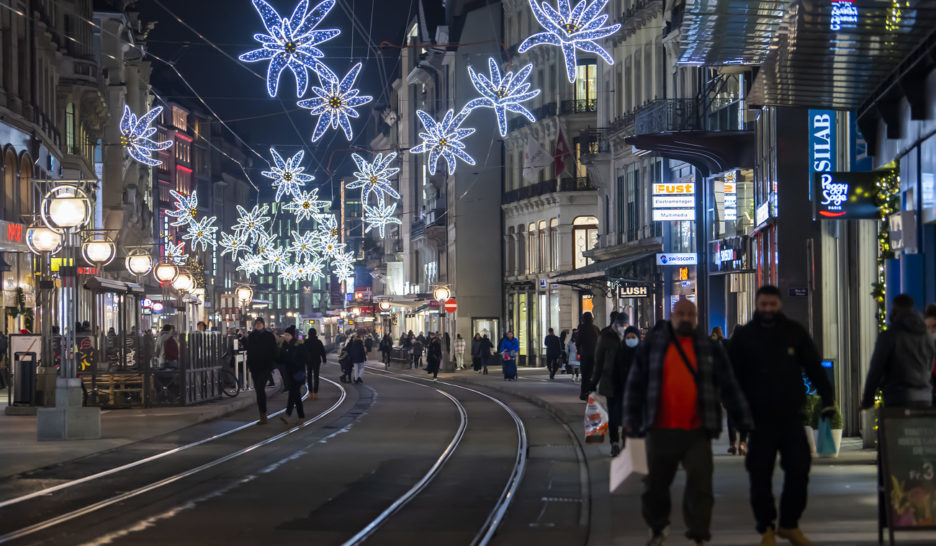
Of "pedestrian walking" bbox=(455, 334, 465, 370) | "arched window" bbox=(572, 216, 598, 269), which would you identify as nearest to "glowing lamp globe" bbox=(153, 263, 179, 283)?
"pedestrian walking" bbox=(455, 334, 465, 370)

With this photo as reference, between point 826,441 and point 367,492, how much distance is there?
220 inches

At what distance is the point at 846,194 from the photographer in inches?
699

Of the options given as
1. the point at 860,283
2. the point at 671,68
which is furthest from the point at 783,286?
the point at 671,68

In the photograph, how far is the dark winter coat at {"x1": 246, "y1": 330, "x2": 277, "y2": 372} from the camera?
80.9 ft

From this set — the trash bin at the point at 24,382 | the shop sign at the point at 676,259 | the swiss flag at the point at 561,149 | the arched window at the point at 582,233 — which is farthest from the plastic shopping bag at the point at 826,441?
the arched window at the point at 582,233

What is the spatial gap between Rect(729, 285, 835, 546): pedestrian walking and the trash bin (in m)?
19.7

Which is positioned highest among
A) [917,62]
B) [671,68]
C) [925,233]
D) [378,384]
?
[671,68]

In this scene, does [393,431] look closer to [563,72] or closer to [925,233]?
[925,233]

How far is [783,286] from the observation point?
911 inches

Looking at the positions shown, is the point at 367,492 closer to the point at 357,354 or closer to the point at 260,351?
the point at 260,351

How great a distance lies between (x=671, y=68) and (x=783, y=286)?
1873 centimetres

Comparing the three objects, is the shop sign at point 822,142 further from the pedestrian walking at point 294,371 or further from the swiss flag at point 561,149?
the swiss flag at point 561,149

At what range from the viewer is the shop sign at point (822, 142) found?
20.3 m

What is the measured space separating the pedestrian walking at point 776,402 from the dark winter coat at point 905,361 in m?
2.12
